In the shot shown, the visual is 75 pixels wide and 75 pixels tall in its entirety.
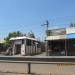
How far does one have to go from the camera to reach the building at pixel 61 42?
3675cm

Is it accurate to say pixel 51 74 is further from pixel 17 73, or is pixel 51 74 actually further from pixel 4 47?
pixel 4 47

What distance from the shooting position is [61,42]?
3969 cm

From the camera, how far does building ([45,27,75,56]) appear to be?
36.8m

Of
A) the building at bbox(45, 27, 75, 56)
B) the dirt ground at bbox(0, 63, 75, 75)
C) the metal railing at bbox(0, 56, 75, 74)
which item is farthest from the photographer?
the building at bbox(45, 27, 75, 56)

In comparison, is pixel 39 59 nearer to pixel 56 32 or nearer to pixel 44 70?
pixel 44 70

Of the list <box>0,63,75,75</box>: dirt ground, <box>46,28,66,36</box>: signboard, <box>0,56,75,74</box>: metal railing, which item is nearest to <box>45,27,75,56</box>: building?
<box>46,28,66,36</box>: signboard

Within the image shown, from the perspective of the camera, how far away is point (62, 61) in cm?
1173

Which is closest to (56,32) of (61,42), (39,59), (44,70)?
(61,42)

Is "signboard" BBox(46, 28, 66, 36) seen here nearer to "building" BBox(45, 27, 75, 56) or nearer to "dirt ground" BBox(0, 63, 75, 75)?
"building" BBox(45, 27, 75, 56)

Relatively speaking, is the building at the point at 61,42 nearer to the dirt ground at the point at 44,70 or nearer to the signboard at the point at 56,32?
the signboard at the point at 56,32

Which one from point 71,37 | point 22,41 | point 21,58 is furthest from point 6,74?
point 22,41

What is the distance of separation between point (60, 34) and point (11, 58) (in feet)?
89.0

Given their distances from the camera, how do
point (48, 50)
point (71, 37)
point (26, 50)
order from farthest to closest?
point (26, 50), point (48, 50), point (71, 37)

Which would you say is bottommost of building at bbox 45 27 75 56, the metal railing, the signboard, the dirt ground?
the dirt ground
